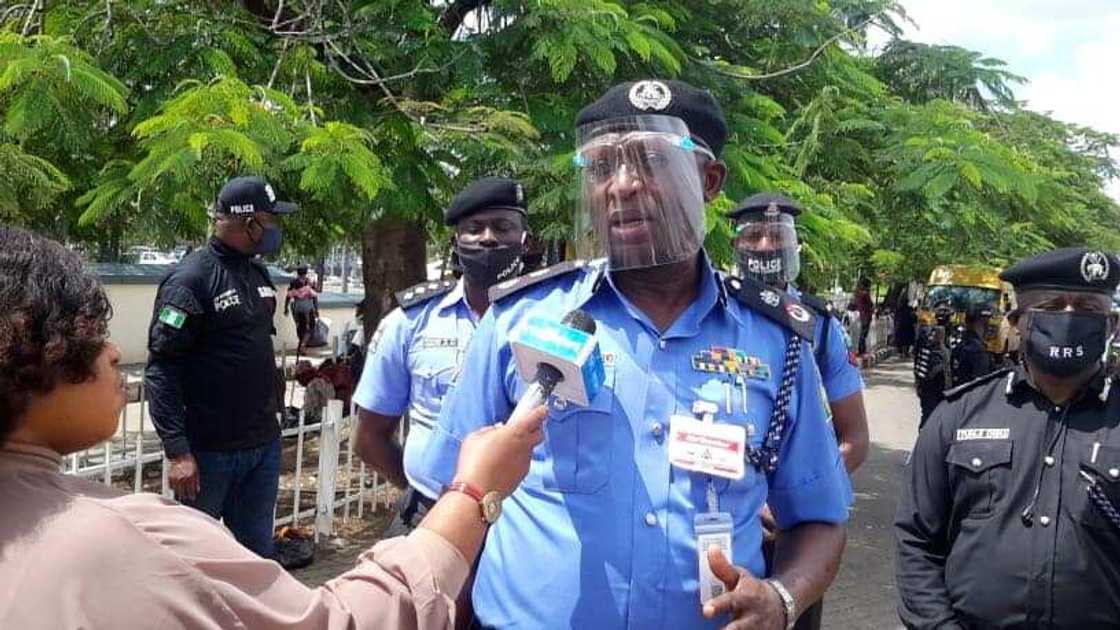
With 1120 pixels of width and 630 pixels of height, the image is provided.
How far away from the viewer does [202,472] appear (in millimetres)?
4250

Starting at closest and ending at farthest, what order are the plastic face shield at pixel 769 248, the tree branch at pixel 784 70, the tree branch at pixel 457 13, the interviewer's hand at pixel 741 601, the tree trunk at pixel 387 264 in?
the interviewer's hand at pixel 741 601
the plastic face shield at pixel 769 248
the tree branch at pixel 457 13
the tree branch at pixel 784 70
the tree trunk at pixel 387 264

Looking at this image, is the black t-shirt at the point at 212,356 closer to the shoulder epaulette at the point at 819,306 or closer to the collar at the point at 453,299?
the collar at the point at 453,299

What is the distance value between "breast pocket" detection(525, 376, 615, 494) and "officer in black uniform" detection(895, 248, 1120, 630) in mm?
1410

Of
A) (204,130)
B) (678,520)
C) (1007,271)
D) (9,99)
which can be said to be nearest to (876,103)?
(1007,271)

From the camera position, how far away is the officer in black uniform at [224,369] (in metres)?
4.07

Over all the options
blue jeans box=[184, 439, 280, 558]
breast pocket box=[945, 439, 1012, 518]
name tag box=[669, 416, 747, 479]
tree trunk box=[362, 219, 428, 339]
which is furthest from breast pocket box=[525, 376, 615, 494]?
tree trunk box=[362, 219, 428, 339]

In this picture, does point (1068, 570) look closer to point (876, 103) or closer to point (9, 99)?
point (9, 99)

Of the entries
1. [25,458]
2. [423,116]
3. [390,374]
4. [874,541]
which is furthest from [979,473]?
[874,541]

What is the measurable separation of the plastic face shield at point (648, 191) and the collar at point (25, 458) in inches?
43.7

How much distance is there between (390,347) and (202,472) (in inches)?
47.3

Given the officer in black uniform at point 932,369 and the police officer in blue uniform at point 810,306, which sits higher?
the police officer in blue uniform at point 810,306

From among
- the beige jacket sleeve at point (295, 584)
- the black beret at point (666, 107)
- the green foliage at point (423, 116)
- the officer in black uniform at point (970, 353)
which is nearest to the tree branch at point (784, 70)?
the green foliage at point (423, 116)

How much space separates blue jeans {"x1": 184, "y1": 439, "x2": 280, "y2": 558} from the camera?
167 inches

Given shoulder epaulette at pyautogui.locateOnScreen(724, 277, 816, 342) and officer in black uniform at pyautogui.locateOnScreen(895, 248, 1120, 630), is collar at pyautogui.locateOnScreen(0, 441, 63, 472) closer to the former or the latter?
shoulder epaulette at pyautogui.locateOnScreen(724, 277, 816, 342)
